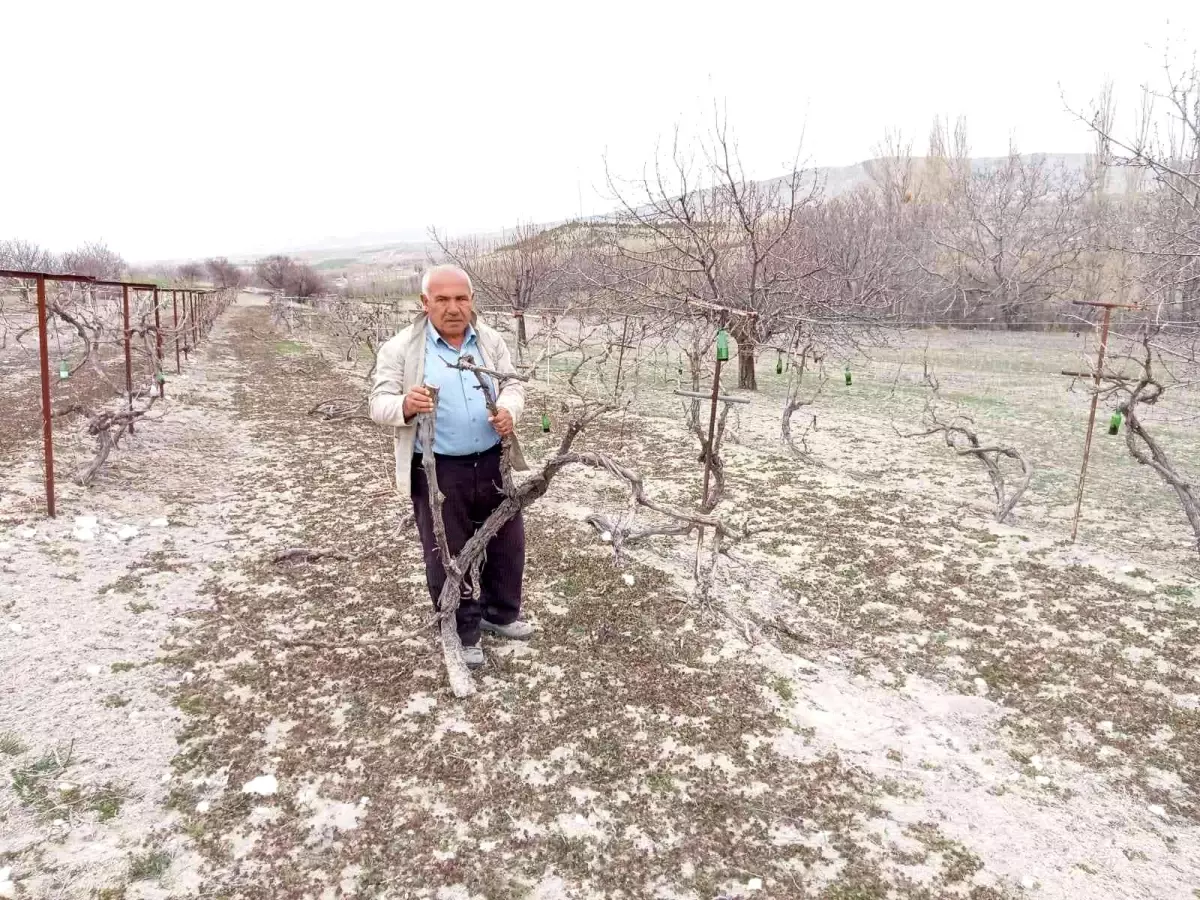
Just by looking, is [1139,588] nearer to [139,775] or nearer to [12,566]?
[139,775]

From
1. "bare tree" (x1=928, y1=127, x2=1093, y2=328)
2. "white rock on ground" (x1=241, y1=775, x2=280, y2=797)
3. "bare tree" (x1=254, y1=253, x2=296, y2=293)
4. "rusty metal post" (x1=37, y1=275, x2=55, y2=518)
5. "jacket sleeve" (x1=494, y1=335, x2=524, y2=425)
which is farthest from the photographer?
"bare tree" (x1=254, y1=253, x2=296, y2=293)

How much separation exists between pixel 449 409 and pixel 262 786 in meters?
1.24

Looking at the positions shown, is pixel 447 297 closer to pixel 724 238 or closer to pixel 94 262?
pixel 724 238

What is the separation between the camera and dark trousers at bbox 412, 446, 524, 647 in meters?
2.56

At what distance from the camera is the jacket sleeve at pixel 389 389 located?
7.63ft

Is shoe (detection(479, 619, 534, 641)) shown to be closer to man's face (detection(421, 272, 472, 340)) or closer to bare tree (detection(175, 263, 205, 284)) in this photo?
man's face (detection(421, 272, 472, 340))

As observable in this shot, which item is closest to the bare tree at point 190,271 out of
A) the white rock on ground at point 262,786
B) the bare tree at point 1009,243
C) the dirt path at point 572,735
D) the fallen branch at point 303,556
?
the bare tree at point 1009,243

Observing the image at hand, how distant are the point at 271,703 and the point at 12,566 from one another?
1972 millimetres

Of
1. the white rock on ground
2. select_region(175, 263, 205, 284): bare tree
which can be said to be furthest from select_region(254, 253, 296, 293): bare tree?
the white rock on ground

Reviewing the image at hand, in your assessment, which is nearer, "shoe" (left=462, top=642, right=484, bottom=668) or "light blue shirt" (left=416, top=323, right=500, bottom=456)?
"light blue shirt" (left=416, top=323, right=500, bottom=456)

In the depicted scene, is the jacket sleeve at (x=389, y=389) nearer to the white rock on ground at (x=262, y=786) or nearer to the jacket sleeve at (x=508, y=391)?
the jacket sleeve at (x=508, y=391)

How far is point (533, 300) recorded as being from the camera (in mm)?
17859

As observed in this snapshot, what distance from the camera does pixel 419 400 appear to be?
7.23 ft

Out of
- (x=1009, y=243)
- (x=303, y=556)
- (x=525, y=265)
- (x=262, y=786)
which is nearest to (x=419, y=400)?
(x=262, y=786)
